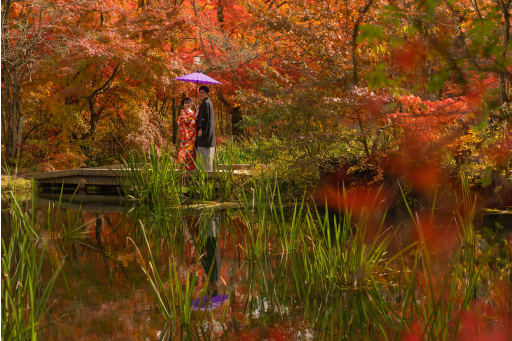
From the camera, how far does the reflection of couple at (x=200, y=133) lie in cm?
986

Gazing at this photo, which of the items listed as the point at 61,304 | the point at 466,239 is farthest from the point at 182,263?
the point at 466,239

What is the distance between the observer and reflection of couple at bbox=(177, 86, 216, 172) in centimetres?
986

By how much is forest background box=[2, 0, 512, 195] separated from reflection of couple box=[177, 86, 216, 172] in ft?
2.18

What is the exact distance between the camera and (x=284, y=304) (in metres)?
3.82

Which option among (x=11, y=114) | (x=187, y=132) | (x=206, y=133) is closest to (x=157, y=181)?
(x=206, y=133)

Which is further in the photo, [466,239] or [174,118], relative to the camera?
[174,118]

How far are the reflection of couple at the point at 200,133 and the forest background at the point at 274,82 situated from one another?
0.67 m

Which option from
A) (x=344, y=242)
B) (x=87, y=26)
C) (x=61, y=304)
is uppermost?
(x=87, y=26)

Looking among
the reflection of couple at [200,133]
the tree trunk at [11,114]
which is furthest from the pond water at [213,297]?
the tree trunk at [11,114]

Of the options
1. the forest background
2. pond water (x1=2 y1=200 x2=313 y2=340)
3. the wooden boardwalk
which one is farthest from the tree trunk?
pond water (x1=2 y1=200 x2=313 y2=340)

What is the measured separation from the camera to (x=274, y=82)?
8070mm

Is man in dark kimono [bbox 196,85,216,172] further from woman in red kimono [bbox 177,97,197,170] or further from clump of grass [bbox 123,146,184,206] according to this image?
clump of grass [bbox 123,146,184,206]

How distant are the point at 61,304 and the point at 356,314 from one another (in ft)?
6.20

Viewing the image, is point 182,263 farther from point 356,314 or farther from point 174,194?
point 174,194
